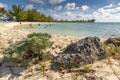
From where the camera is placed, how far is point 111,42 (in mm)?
4945

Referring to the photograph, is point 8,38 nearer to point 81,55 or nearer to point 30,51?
point 30,51

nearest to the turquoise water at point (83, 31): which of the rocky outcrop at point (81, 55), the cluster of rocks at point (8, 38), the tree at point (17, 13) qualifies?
the cluster of rocks at point (8, 38)

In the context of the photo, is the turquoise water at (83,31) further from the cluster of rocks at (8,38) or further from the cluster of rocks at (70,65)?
the cluster of rocks at (70,65)

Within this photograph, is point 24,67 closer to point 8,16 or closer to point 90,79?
point 90,79

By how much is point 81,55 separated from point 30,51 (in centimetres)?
138

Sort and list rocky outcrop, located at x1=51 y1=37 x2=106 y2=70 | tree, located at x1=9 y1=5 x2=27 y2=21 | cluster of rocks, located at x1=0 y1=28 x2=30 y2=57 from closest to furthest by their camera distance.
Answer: rocky outcrop, located at x1=51 y1=37 x2=106 y2=70 < cluster of rocks, located at x1=0 y1=28 x2=30 y2=57 < tree, located at x1=9 y1=5 x2=27 y2=21

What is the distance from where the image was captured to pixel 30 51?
4.21m

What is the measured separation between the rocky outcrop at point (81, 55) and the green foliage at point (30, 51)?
0.57m

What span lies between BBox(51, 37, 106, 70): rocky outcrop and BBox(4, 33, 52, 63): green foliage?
568 mm

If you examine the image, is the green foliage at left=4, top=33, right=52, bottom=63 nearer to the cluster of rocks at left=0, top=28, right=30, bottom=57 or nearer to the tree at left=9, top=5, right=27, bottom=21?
the cluster of rocks at left=0, top=28, right=30, bottom=57

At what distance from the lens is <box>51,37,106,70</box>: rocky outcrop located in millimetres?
3480

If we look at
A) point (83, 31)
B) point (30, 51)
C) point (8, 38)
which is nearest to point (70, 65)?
point (30, 51)

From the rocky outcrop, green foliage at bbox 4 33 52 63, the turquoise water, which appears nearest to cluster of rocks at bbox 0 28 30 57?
green foliage at bbox 4 33 52 63

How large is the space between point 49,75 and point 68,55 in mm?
620
